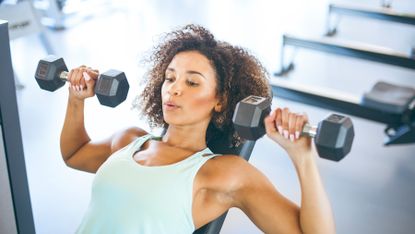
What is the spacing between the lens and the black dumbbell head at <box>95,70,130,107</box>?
136 centimetres

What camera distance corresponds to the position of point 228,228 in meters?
2.13

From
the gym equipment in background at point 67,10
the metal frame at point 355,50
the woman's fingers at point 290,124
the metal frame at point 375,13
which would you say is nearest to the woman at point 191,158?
the woman's fingers at point 290,124

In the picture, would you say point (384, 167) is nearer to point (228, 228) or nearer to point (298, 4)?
point (228, 228)

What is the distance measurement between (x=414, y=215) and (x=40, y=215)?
1.73m

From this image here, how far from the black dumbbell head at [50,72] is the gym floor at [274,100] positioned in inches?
14.6

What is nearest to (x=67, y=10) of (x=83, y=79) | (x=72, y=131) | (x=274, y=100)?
(x=274, y=100)

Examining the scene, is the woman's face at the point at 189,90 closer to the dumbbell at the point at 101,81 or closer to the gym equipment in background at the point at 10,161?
the dumbbell at the point at 101,81

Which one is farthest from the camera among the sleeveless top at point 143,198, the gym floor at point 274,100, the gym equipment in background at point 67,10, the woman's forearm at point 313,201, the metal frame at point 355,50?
the gym equipment in background at point 67,10

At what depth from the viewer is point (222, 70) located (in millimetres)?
1413

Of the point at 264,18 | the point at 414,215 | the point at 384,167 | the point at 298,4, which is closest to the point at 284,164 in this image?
the point at 384,167

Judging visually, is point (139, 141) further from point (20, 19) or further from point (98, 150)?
point (20, 19)

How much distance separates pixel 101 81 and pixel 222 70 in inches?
14.0

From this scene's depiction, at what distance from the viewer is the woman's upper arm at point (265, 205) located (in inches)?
46.0

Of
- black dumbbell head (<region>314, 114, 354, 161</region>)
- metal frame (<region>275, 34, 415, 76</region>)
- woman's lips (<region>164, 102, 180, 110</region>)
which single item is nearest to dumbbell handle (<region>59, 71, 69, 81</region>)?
woman's lips (<region>164, 102, 180, 110</region>)
